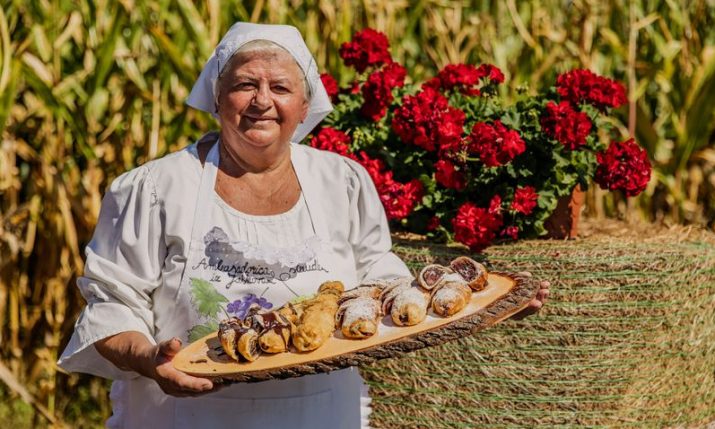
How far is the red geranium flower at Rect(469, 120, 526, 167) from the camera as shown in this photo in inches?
136

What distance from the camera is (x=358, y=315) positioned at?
2.16 m

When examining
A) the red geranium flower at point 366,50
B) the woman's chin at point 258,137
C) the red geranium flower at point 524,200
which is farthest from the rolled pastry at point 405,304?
the red geranium flower at point 366,50

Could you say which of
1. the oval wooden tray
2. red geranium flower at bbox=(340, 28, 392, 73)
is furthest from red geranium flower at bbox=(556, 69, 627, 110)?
the oval wooden tray

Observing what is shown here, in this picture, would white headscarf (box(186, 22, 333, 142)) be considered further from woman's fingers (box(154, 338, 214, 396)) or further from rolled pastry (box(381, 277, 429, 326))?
woman's fingers (box(154, 338, 214, 396))

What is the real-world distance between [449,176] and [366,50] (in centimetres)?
72

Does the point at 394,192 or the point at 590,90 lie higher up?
the point at 590,90

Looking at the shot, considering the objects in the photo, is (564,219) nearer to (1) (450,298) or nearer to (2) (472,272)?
(2) (472,272)

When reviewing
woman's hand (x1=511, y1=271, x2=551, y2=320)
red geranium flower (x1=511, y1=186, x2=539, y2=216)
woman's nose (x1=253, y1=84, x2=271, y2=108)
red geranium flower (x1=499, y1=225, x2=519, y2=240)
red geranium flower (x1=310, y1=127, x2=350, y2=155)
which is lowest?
woman's hand (x1=511, y1=271, x2=551, y2=320)

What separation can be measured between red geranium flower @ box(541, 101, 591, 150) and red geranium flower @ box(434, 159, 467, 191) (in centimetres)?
34

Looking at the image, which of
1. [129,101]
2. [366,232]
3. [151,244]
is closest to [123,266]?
[151,244]

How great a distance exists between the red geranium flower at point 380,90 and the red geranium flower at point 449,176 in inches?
16.6

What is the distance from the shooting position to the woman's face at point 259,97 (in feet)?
7.70

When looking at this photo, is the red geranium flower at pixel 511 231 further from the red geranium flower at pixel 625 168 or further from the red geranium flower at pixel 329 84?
the red geranium flower at pixel 329 84

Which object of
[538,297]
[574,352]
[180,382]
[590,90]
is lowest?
[574,352]
